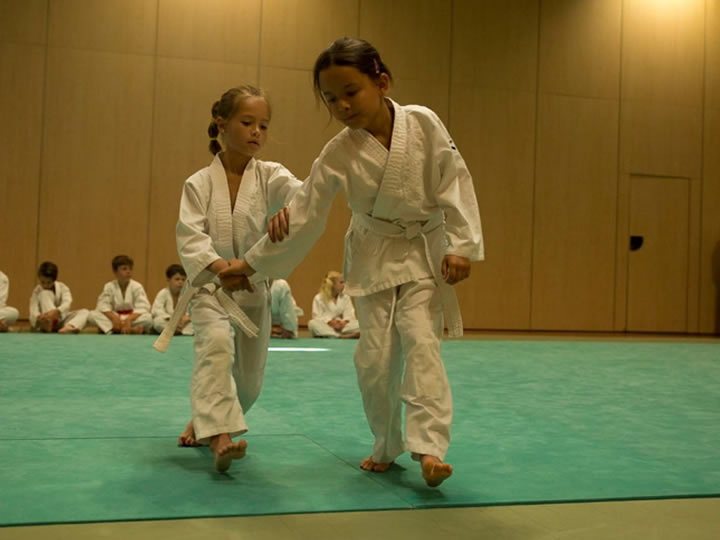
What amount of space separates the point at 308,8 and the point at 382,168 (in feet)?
27.4

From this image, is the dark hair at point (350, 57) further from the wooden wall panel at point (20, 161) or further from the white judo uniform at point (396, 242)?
the wooden wall panel at point (20, 161)

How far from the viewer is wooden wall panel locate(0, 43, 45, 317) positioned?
9367 millimetres

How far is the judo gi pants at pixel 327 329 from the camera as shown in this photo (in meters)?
8.66

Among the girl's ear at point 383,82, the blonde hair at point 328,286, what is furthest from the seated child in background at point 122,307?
the girl's ear at point 383,82

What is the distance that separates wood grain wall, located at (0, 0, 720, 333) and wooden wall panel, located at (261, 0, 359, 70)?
0.07 feet

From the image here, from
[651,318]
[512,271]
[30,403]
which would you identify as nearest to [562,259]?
[512,271]

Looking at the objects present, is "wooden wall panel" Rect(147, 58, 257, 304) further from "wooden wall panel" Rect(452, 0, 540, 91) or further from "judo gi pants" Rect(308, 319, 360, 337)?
"wooden wall panel" Rect(452, 0, 540, 91)

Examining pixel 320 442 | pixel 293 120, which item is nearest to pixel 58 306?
pixel 293 120

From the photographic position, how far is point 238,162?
2967mm

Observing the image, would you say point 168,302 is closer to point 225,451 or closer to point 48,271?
point 48,271

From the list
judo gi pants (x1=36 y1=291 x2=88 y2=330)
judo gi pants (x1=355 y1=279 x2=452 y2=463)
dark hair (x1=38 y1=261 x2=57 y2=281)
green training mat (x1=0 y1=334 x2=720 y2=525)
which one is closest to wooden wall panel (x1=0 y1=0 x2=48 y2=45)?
dark hair (x1=38 y1=261 x2=57 y2=281)

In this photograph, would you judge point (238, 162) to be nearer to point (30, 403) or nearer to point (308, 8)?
point (30, 403)

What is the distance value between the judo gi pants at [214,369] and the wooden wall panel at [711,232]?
10.2 metres

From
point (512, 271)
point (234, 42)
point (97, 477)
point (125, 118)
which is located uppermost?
point (234, 42)
